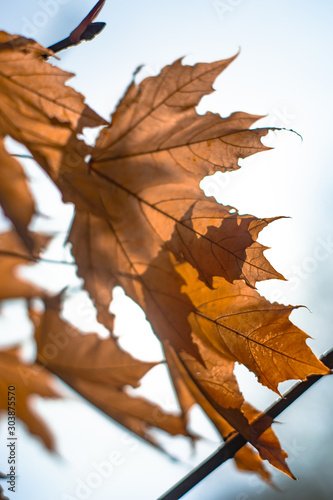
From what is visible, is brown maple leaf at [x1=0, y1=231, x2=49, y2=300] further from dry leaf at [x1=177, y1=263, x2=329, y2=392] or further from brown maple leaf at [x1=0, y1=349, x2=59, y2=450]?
dry leaf at [x1=177, y1=263, x2=329, y2=392]

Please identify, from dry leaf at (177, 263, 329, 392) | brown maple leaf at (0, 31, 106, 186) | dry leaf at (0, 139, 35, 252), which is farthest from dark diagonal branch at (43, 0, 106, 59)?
dry leaf at (177, 263, 329, 392)

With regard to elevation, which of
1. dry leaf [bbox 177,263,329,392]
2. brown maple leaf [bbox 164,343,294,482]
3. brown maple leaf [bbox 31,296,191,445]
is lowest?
brown maple leaf [bbox 31,296,191,445]

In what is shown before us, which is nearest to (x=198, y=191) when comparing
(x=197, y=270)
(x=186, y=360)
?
(x=197, y=270)

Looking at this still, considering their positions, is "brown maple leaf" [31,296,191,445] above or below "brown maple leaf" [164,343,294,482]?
below

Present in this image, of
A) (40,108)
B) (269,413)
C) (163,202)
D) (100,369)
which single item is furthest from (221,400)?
(40,108)

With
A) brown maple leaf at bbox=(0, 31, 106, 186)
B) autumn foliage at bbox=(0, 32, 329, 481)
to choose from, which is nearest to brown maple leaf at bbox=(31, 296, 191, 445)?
autumn foliage at bbox=(0, 32, 329, 481)

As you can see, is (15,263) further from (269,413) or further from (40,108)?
(269,413)

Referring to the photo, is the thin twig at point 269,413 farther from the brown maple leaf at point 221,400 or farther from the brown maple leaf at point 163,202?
the brown maple leaf at point 163,202

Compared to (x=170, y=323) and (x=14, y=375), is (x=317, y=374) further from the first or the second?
(x=14, y=375)

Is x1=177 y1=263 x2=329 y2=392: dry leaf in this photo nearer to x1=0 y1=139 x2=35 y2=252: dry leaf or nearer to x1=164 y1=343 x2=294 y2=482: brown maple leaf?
x1=164 y1=343 x2=294 y2=482: brown maple leaf
